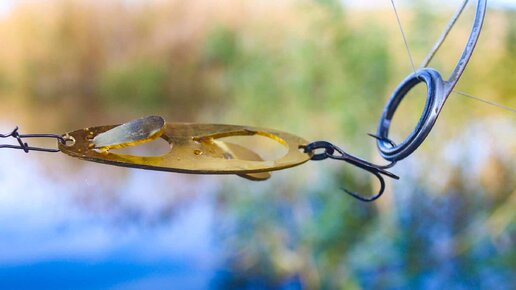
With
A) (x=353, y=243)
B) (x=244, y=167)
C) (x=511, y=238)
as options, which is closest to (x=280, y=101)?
(x=353, y=243)

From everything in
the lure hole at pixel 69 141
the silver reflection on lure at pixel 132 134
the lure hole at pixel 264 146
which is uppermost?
the lure hole at pixel 264 146

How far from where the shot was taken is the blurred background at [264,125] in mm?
1554

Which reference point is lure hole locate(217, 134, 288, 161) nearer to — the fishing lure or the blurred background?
the blurred background

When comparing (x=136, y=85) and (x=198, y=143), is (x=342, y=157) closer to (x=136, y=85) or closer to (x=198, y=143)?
(x=198, y=143)

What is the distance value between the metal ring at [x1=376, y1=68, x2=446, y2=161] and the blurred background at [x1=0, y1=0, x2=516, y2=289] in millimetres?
1034

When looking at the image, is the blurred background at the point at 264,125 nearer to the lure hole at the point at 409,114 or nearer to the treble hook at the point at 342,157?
the lure hole at the point at 409,114

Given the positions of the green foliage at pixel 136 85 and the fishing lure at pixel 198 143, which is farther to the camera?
the green foliage at pixel 136 85

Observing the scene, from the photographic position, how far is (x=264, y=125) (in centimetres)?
170

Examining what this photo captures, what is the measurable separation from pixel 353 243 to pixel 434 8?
70 cm

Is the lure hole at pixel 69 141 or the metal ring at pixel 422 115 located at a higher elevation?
the lure hole at pixel 69 141

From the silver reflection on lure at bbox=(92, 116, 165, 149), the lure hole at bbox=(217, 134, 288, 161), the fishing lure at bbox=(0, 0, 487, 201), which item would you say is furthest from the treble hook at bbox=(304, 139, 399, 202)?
the lure hole at bbox=(217, 134, 288, 161)

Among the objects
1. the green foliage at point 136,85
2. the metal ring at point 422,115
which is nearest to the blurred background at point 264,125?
the green foliage at point 136,85

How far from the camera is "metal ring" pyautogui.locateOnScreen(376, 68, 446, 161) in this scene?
1.63ft

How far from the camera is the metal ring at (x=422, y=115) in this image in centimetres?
50
